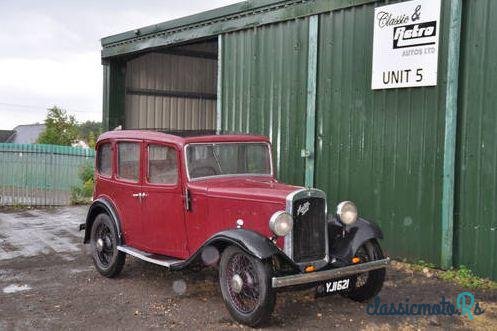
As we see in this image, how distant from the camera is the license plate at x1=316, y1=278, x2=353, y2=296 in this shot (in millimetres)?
4566

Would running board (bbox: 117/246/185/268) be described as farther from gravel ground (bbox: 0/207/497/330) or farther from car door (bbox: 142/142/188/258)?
gravel ground (bbox: 0/207/497/330)

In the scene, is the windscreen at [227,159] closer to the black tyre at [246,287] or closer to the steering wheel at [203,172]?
the steering wheel at [203,172]

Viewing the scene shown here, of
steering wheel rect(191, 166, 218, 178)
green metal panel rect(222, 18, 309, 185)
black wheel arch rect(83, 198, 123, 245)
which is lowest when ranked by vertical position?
black wheel arch rect(83, 198, 123, 245)

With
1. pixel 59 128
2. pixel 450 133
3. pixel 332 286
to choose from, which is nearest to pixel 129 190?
pixel 332 286

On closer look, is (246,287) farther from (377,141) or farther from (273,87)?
(273,87)

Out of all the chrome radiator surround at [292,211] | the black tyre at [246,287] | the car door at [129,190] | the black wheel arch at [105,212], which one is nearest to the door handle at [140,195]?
the car door at [129,190]

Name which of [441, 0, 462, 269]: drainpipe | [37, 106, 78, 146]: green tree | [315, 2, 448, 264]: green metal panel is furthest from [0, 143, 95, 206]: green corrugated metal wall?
[37, 106, 78, 146]: green tree

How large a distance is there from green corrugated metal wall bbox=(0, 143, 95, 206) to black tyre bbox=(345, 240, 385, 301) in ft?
34.9

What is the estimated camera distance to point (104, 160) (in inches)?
265

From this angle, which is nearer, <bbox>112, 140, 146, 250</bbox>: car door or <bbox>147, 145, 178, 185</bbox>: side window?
<bbox>147, 145, 178, 185</bbox>: side window

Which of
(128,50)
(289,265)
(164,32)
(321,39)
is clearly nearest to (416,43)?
(321,39)

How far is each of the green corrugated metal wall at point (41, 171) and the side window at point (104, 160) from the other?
7.86m

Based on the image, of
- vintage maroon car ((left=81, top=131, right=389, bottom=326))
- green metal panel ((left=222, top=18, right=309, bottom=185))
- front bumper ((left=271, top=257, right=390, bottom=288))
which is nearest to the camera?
front bumper ((left=271, top=257, right=390, bottom=288))

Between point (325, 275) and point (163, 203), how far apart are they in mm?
2024
